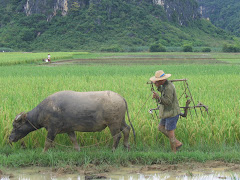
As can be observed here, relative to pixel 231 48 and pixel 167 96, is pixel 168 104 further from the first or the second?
pixel 231 48

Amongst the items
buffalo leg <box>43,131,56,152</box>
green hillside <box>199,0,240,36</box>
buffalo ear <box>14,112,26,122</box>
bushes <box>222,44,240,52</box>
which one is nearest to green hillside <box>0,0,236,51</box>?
bushes <box>222,44,240,52</box>

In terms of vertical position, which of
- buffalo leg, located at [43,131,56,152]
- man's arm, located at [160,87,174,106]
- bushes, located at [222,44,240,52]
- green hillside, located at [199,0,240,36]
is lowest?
bushes, located at [222,44,240,52]

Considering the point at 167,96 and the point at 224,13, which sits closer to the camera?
the point at 167,96

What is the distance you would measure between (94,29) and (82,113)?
66.4m

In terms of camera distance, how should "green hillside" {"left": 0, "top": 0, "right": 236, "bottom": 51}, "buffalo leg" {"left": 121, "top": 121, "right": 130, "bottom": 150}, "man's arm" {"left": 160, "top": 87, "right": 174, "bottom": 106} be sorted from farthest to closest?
1. "green hillside" {"left": 0, "top": 0, "right": 236, "bottom": 51}
2. "buffalo leg" {"left": 121, "top": 121, "right": 130, "bottom": 150}
3. "man's arm" {"left": 160, "top": 87, "right": 174, "bottom": 106}

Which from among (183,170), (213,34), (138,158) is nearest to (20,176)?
(138,158)

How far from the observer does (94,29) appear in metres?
69.9

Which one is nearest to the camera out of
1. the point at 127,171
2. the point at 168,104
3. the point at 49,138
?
the point at 127,171

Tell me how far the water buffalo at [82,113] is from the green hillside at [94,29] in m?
56.5

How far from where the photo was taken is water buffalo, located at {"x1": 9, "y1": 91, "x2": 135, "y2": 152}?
466cm

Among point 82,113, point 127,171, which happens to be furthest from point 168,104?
point 82,113

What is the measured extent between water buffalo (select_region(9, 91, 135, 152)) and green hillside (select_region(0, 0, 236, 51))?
56.5m

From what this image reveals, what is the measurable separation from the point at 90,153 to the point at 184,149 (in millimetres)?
1330

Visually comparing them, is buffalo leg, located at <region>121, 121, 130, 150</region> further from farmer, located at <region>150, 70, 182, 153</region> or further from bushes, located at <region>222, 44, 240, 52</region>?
bushes, located at <region>222, 44, 240, 52</region>
